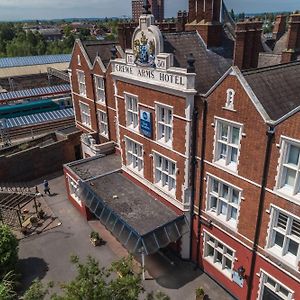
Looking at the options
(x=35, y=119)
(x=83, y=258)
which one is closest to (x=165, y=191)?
(x=83, y=258)

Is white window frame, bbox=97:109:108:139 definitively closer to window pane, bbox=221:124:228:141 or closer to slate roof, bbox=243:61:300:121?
window pane, bbox=221:124:228:141

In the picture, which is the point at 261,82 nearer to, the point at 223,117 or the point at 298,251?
the point at 223,117

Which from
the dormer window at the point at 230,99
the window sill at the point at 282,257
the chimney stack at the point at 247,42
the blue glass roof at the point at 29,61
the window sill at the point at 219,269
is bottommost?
the window sill at the point at 219,269

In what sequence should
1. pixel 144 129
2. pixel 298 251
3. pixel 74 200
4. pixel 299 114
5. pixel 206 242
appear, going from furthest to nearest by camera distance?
pixel 74 200
pixel 144 129
pixel 206 242
pixel 298 251
pixel 299 114

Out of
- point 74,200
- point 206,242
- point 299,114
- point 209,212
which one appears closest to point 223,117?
Result: point 299,114

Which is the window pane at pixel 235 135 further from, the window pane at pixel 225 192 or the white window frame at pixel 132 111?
the white window frame at pixel 132 111

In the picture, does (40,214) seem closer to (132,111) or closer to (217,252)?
(132,111)

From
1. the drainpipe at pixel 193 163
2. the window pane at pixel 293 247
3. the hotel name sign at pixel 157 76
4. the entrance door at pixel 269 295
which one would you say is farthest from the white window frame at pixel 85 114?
the window pane at pixel 293 247

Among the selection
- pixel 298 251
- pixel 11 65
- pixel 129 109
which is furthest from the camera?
pixel 11 65
